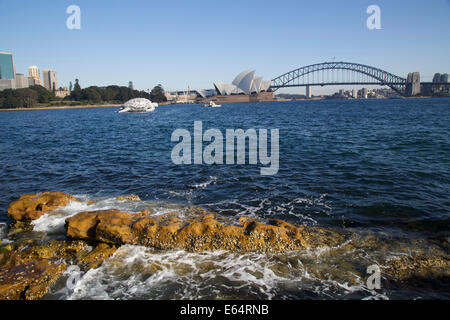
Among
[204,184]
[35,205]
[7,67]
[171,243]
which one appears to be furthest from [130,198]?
[7,67]

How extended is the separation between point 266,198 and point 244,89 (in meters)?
117

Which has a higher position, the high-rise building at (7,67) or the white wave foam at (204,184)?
the high-rise building at (7,67)

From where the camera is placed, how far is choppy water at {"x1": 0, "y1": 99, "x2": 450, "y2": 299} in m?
3.96

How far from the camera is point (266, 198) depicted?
7.64 m

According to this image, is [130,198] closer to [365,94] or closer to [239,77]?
[239,77]

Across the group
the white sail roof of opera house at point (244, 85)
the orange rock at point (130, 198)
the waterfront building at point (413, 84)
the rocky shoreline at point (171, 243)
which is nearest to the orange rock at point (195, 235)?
the rocky shoreline at point (171, 243)

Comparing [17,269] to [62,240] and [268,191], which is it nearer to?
[62,240]

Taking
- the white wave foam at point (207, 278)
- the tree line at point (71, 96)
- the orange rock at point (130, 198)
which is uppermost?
the tree line at point (71, 96)

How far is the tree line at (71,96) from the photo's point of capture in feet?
326

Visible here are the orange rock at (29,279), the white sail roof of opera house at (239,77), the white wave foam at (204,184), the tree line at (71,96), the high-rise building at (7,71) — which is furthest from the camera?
the high-rise building at (7,71)

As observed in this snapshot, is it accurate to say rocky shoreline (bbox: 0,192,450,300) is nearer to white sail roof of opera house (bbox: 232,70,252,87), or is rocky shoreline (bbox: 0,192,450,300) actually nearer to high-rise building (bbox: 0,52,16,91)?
white sail roof of opera house (bbox: 232,70,252,87)

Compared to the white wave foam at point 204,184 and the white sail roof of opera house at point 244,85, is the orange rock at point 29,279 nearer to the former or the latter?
the white wave foam at point 204,184

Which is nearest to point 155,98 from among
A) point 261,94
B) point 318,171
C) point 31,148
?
point 261,94

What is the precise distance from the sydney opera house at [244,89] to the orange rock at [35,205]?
111 meters
